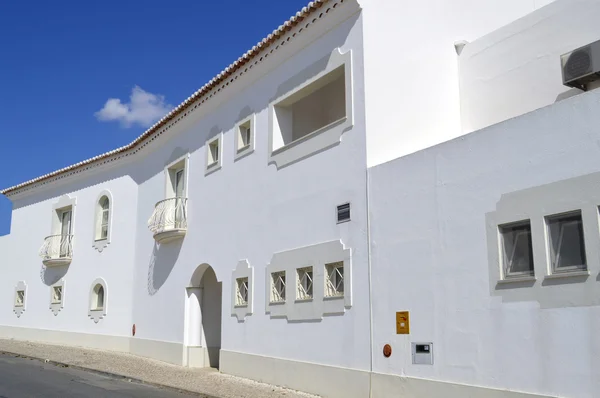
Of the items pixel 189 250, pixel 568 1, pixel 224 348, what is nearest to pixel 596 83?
pixel 568 1

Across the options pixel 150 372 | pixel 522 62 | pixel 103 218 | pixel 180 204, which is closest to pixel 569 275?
pixel 522 62

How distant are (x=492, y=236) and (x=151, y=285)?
1211cm

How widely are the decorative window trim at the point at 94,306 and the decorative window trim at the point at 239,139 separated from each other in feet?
26.5

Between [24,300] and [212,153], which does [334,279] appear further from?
[24,300]

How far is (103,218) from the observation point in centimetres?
2166

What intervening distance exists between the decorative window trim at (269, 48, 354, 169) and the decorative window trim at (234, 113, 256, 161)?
0.79m

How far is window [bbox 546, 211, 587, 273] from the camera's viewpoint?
755 cm

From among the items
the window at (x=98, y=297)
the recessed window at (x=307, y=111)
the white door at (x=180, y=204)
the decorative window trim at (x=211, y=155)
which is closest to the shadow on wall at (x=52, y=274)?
the window at (x=98, y=297)

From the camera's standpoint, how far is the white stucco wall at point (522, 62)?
10.8 metres

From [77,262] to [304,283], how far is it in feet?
40.4

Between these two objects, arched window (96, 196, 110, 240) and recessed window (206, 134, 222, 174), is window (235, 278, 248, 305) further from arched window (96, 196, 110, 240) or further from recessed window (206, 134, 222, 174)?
arched window (96, 196, 110, 240)

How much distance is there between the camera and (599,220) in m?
7.31

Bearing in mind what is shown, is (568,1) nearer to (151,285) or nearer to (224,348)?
(224,348)

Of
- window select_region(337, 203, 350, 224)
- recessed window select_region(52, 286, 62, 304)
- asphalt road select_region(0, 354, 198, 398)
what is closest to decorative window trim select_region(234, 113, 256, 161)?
window select_region(337, 203, 350, 224)
